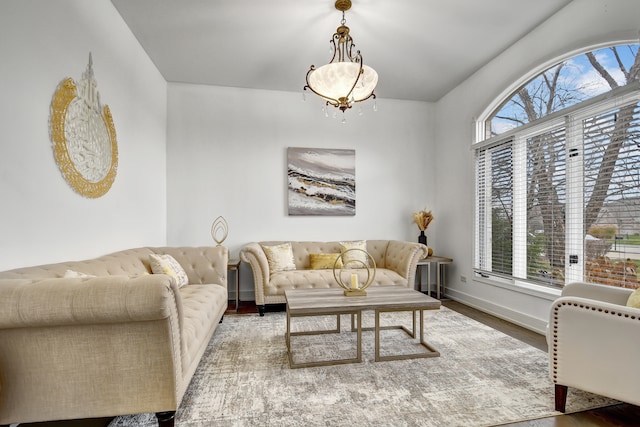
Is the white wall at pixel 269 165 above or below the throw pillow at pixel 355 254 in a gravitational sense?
above

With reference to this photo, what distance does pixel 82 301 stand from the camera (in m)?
1.32

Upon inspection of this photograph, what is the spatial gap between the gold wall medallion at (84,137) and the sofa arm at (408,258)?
10.7 ft

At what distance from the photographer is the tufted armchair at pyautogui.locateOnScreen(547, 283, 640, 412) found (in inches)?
61.9

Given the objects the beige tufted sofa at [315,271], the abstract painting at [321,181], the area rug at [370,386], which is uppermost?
the abstract painting at [321,181]

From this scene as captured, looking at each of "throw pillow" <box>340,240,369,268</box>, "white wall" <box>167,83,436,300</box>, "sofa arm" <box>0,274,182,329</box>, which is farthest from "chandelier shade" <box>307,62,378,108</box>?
"sofa arm" <box>0,274,182,329</box>

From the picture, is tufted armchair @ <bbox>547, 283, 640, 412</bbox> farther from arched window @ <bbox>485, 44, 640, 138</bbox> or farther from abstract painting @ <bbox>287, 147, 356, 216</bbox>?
abstract painting @ <bbox>287, 147, 356, 216</bbox>

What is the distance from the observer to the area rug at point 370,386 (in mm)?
1734

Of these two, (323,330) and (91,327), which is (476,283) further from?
(91,327)

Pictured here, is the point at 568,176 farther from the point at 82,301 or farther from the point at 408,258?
the point at 82,301

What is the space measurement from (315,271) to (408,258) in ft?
3.82

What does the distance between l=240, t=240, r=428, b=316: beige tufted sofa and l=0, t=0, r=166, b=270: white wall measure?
1.32 m

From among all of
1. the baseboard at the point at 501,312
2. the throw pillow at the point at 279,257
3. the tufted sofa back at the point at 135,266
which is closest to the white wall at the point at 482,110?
the baseboard at the point at 501,312

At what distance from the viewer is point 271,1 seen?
277 cm

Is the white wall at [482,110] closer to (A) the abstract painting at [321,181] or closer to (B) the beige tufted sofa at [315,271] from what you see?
(B) the beige tufted sofa at [315,271]
